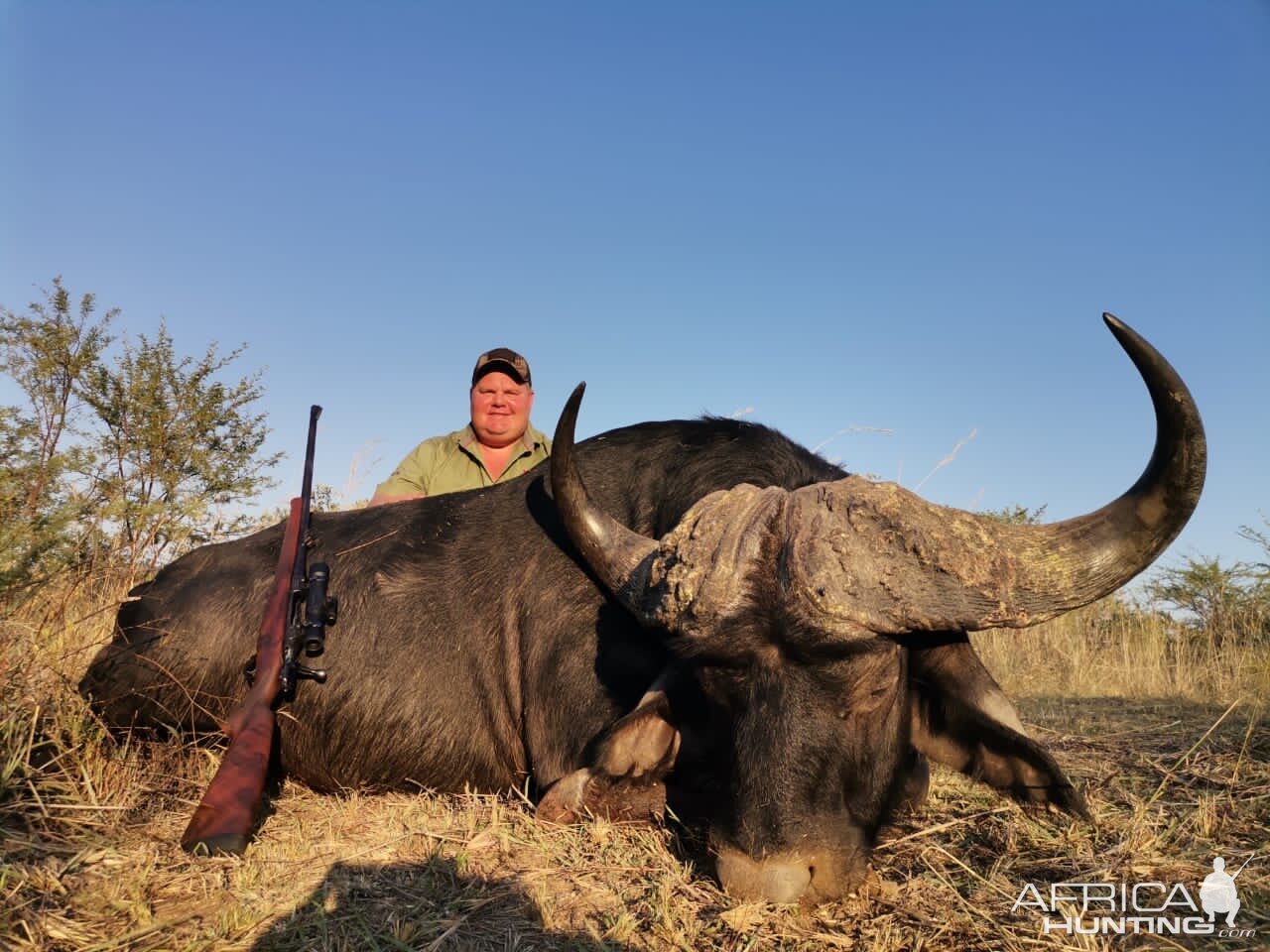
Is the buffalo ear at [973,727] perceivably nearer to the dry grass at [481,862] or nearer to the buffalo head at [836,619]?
the buffalo head at [836,619]

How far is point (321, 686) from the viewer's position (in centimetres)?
397

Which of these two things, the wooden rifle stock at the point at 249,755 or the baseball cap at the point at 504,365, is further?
the baseball cap at the point at 504,365

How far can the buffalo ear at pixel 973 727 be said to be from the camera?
3.05 meters

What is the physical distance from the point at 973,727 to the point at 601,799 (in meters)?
1.41

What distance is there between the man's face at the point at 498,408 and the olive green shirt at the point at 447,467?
0.14m

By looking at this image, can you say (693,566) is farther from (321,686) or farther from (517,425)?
(517,425)

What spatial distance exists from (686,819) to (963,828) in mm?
1057

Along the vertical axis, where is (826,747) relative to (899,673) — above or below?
below

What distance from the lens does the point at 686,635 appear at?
9.26 feet

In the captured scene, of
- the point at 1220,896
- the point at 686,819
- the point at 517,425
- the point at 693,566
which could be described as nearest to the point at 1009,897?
the point at 1220,896
